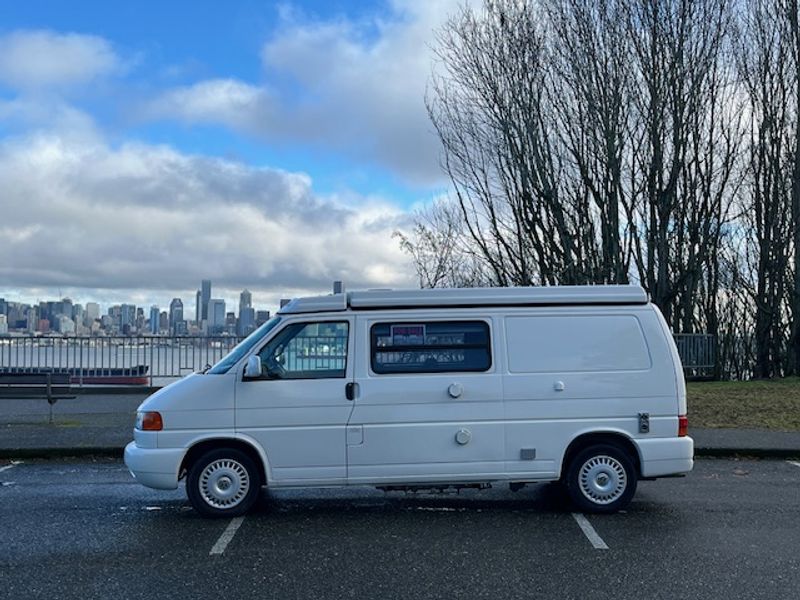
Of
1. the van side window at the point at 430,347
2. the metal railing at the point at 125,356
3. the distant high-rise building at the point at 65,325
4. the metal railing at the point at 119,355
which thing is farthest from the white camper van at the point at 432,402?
the distant high-rise building at the point at 65,325

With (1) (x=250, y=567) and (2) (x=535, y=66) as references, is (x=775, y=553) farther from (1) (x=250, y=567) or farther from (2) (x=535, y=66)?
(2) (x=535, y=66)

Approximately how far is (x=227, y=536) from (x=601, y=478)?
138 inches

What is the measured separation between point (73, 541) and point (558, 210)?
19892 mm

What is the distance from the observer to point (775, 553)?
6.76 meters

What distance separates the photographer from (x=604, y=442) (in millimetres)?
8039

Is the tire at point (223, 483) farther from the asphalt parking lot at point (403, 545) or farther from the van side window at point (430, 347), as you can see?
the van side window at point (430, 347)

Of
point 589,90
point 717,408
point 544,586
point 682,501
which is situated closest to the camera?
point 544,586

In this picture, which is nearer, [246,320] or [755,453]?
[755,453]

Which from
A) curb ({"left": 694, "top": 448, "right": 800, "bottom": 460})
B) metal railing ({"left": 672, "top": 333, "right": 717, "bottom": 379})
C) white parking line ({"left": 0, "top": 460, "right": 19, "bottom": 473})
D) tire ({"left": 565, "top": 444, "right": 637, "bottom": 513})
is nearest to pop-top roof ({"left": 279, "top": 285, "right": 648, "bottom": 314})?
tire ({"left": 565, "top": 444, "right": 637, "bottom": 513})

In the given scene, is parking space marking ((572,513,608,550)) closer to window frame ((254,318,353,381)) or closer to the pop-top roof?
the pop-top roof

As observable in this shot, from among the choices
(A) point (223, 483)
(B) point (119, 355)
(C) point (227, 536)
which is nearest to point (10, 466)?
(A) point (223, 483)

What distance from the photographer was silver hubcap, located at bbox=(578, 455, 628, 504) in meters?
8.01

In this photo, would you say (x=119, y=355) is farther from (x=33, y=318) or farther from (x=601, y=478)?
(x=601, y=478)

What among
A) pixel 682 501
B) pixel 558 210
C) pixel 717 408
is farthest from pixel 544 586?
pixel 558 210
